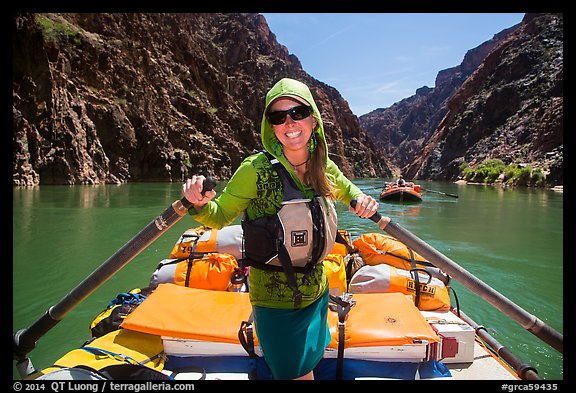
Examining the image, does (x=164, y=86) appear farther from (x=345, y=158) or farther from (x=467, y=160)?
(x=345, y=158)

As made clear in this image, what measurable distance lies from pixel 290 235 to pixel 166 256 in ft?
23.9

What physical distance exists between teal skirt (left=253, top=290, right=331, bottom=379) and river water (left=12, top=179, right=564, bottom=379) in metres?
3.46

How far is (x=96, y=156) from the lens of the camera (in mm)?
38531

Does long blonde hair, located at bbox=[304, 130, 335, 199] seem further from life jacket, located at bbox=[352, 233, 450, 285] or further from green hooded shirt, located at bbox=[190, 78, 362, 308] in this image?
life jacket, located at bbox=[352, 233, 450, 285]

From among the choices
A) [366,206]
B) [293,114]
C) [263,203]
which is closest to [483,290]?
[366,206]

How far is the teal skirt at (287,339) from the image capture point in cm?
171

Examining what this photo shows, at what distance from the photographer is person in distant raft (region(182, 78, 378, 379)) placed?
1727 mm

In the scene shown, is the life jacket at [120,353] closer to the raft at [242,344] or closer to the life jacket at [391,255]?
the raft at [242,344]

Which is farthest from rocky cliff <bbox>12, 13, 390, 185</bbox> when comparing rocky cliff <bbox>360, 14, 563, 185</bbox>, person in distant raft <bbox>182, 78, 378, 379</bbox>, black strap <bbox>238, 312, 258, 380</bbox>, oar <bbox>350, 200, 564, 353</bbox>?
rocky cliff <bbox>360, 14, 563, 185</bbox>

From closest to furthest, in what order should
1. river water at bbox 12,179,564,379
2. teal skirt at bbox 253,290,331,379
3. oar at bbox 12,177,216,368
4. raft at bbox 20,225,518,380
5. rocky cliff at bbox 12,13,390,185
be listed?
teal skirt at bbox 253,290,331,379 → oar at bbox 12,177,216,368 → raft at bbox 20,225,518,380 → river water at bbox 12,179,564,379 → rocky cliff at bbox 12,13,390,185

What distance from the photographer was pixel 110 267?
2137 mm

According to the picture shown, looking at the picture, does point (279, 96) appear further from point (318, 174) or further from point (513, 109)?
point (513, 109)

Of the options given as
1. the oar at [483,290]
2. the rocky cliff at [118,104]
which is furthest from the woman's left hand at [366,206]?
the rocky cliff at [118,104]
